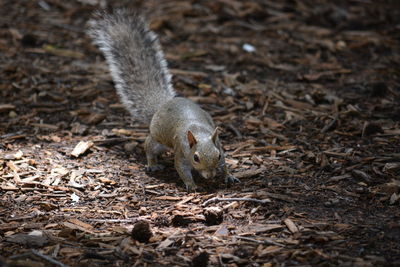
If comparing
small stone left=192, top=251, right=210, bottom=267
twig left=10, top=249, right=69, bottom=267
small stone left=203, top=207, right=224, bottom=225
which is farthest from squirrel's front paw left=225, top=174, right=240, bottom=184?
twig left=10, top=249, right=69, bottom=267

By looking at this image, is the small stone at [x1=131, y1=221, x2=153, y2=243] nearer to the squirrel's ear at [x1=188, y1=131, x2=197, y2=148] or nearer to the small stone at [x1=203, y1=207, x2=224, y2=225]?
the small stone at [x1=203, y1=207, x2=224, y2=225]

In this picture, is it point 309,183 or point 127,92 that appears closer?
point 309,183

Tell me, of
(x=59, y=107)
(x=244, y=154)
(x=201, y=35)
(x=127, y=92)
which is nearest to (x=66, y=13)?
(x=201, y=35)

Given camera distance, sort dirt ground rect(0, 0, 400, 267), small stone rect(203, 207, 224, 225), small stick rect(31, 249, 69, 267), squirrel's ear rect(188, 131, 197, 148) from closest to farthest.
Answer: small stick rect(31, 249, 69, 267), dirt ground rect(0, 0, 400, 267), small stone rect(203, 207, 224, 225), squirrel's ear rect(188, 131, 197, 148)

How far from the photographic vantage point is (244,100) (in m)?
5.56

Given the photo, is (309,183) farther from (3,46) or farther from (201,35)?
(3,46)

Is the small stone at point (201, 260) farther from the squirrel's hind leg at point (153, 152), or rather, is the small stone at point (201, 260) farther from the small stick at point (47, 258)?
the squirrel's hind leg at point (153, 152)

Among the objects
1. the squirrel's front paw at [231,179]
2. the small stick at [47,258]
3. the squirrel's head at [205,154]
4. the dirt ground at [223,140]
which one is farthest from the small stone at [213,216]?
the small stick at [47,258]

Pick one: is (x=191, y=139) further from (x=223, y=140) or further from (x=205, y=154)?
(x=223, y=140)

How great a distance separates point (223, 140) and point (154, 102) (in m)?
0.75

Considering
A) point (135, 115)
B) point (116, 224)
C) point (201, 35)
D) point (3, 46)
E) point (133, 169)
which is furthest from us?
point (201, 35)

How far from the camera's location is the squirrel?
396 centimetres

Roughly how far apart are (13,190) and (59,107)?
69.6 inches

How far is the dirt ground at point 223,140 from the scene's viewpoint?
9.87 ft
